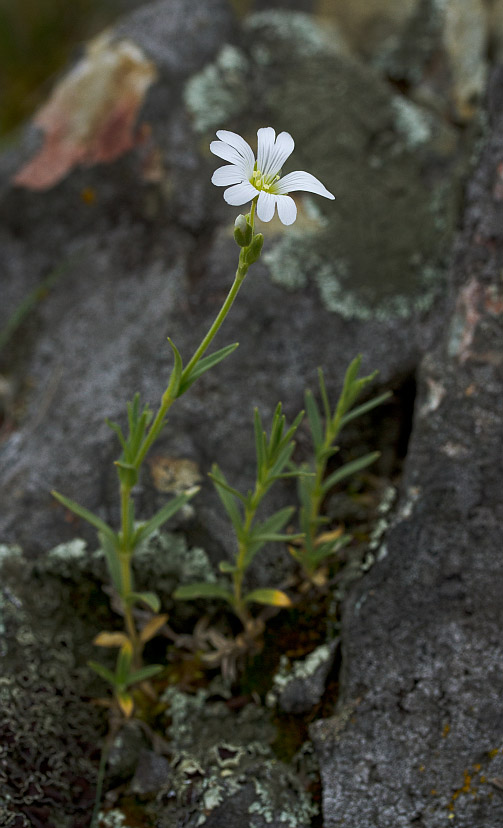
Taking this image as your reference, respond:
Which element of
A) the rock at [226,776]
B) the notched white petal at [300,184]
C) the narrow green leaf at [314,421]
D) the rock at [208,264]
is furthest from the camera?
the rock at [208,264]

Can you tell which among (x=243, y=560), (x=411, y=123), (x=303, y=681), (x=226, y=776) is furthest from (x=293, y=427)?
(x=411, y=123)

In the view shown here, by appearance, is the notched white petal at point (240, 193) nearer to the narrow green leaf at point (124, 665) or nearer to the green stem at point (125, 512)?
the green stem at point (125, 512)

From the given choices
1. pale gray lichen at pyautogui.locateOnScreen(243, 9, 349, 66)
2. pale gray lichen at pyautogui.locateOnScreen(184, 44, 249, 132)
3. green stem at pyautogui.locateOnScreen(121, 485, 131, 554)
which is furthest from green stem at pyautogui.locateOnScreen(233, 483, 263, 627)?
pale gray lichen at pyautogui.locateOnScreen(243, 9, 349, 66)

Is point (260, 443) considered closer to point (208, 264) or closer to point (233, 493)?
point (233, 493)

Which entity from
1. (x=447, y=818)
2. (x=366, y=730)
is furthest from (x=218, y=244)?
(x=447, y=818)

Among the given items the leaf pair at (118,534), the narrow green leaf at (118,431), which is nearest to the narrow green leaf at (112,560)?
the leaf pair at (118,534)

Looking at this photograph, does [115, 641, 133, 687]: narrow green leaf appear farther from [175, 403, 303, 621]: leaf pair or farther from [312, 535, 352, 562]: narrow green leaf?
[312, 535, 352, 562]: narrow green leaf

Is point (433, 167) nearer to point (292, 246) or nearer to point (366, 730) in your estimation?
point (292, 246)
